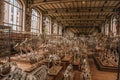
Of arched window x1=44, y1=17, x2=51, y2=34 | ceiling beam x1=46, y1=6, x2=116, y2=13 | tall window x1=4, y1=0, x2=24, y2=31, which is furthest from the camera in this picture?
arched window x1=44, y1=17, x2=51, y2=34

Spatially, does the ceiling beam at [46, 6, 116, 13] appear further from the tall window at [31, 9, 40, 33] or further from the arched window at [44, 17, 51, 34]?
the arched window at [44, 17, 51, 34]

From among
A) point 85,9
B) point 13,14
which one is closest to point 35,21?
point 13,14

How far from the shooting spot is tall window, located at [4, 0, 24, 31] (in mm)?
11484

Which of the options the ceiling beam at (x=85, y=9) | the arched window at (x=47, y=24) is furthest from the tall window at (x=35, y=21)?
the arched window at (x=47, y=24)

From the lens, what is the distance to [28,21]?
569 inches

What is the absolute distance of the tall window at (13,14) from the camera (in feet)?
37.7

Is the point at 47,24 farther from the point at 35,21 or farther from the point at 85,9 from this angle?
the point at 85,9

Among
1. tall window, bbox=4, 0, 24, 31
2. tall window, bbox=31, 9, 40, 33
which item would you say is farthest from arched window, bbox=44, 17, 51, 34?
tall window, bbox=4, 0, 24, 31

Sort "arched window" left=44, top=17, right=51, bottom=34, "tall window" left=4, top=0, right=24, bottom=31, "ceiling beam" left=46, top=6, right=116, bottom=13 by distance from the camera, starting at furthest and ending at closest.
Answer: "arched window" left=44, top=17, right=51, bottom=34 → "ceiling beam" left=46, top=6, right=116, bottom=13 → "tall window" left=4, top=0, right=24, bottom=31

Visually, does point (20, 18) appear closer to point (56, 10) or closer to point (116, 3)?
point (56, 10)

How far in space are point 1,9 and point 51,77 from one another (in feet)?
20.9

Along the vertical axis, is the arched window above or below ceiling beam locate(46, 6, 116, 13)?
below

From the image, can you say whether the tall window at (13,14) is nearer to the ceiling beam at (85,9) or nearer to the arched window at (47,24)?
the ceiling beam at (85,9)

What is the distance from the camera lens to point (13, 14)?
1265 centimetres
